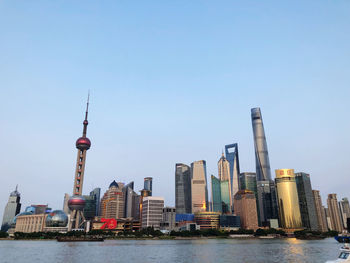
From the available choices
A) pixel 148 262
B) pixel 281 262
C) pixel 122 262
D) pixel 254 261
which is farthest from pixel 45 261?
pixel 281 262

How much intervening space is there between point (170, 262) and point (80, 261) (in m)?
23.8

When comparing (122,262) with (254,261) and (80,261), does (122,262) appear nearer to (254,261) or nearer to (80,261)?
(80,261)

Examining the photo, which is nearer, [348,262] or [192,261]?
[348,262]

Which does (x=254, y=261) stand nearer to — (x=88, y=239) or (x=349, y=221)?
(x=349, y=221)

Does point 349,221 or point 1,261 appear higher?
point 349,221

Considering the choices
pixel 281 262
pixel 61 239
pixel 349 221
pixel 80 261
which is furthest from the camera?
pixel 61 239

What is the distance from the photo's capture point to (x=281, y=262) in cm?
7506

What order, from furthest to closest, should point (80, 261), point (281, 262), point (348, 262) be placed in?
point (80, 261)
point (281, 262)
point (348, 262)

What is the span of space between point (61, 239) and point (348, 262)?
182381 millimetres

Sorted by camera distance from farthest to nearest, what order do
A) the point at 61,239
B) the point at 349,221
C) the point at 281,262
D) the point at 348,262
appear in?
1. the point at 61,239
2. the point at 349,221
3. the point at 281,262
4. the point at 348,262

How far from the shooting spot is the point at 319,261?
3027 inches

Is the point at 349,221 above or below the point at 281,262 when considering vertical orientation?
above

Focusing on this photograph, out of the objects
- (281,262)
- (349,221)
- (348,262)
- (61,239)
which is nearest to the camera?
(348,262)

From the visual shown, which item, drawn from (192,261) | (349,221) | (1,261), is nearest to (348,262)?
(192,261)
